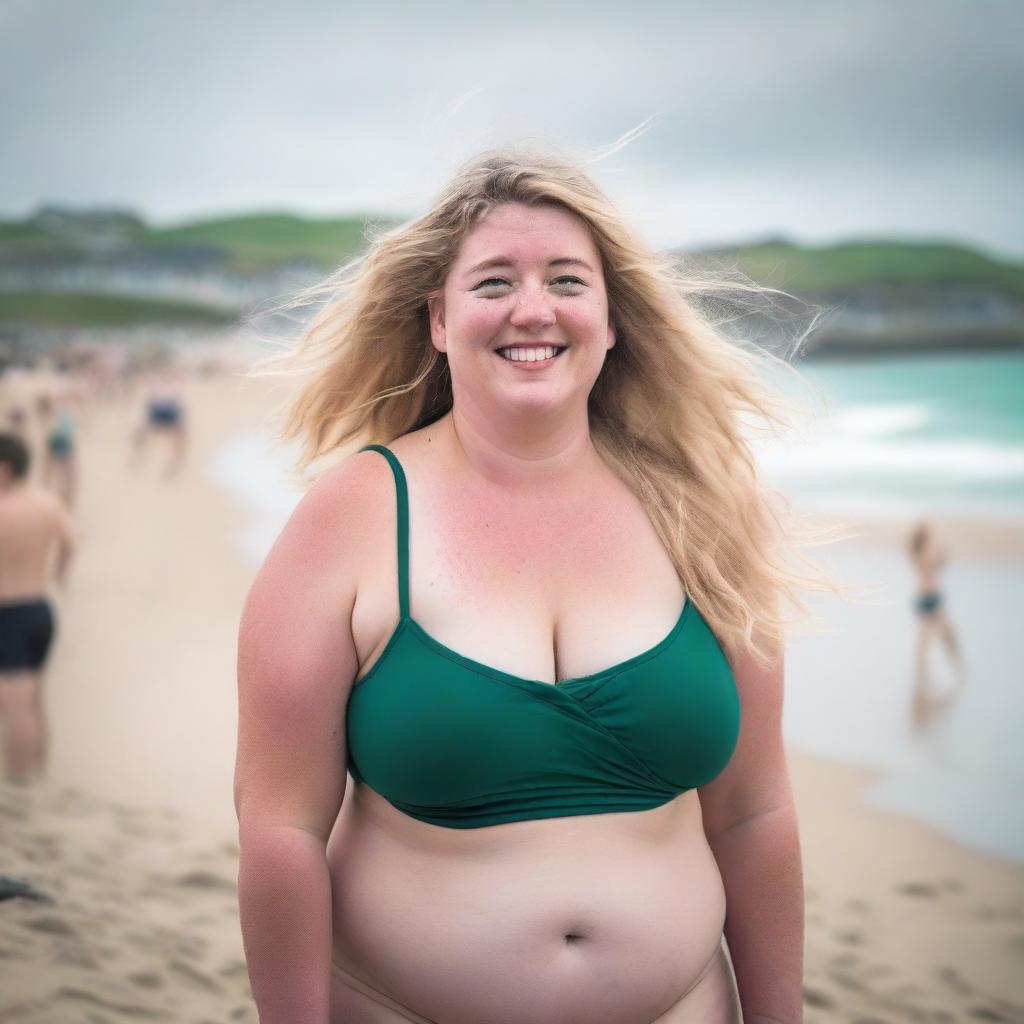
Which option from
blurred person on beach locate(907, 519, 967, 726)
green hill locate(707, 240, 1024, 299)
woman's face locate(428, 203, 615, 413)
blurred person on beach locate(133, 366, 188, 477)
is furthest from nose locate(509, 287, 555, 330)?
green hill locate(707, 240, 1024, 299)

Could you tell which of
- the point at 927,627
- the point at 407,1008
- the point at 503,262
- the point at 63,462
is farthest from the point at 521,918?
the point at 63,462

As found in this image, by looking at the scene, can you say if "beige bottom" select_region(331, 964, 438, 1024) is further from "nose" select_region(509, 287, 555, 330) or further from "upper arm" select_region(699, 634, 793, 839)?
"nose" select_region(509, 287, 555, 330)

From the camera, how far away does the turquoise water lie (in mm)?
20641

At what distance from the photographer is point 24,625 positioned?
5.84 m

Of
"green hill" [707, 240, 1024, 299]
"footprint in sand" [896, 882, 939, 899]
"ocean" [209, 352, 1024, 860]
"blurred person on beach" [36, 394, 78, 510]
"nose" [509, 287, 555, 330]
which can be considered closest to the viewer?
"nose" [509, 287, 555, 330]

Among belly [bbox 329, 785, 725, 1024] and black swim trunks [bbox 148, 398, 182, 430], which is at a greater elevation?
belly [bbox 329, 785, 725, 1024]

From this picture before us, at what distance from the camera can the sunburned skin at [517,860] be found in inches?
75.9

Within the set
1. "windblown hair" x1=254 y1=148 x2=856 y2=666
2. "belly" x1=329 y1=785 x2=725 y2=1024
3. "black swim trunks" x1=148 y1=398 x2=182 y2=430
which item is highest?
"windblown hair" x1=254 y1=148 x2=856 y2=666

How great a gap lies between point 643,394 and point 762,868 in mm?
911

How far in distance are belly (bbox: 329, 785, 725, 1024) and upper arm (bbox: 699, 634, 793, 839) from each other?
26cm

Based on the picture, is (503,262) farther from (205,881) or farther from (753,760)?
(205,881)

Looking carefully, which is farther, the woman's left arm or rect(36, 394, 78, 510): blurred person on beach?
rect(36, 394, 78, 510): blurred person on beach

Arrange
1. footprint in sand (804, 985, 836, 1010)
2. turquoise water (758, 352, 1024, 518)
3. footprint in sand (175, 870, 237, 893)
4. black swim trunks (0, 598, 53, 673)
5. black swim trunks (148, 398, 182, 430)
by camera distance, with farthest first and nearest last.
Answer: black swim trunks (148, 398, 182, 430) < turquoise water (758, 352, 1024, 518) < black swim trunks (0, 598, 53, 673) < footprint in sand (175, 870, 237, 893) < footprint in sand (804, 985, 836, 1010)

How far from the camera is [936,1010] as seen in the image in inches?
159
